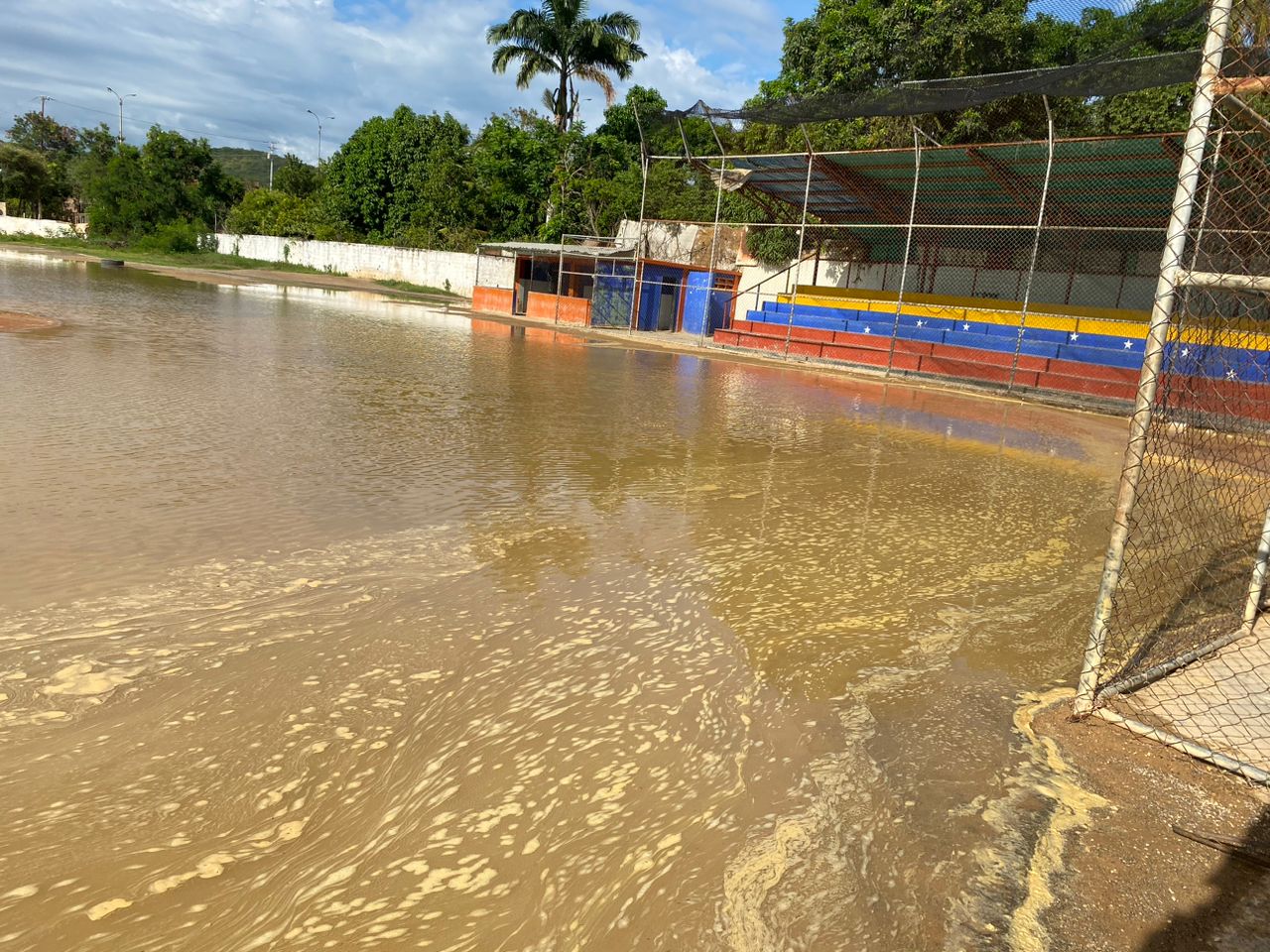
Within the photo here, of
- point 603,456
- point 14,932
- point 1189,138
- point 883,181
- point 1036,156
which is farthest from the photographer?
point 883,181

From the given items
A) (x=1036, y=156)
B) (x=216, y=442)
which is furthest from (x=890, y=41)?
(x=216, y=442)

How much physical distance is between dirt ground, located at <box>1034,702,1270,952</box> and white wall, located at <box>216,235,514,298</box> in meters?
34.9

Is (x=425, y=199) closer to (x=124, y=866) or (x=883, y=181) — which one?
(x=883, y=181)

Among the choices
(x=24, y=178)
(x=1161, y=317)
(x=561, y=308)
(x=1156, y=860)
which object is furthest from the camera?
(x=24, y=178)

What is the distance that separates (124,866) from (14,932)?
23cm

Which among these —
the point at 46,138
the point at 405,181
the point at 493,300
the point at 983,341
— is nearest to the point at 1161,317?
the point at 983,341

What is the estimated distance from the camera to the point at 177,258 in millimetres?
46844

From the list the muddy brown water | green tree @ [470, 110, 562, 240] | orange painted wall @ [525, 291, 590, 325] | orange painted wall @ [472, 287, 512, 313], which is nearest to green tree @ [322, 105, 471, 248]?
green tree @ [470, 110, 562, 240]

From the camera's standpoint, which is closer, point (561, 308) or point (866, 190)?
point (866, 190)

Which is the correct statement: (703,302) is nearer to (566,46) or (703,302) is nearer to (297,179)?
(566,46)

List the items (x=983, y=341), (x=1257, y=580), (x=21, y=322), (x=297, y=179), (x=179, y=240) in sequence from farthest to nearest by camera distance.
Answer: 1. (x=297, y=179)
2. (x=179, y=240)
3. (x=983, y=341)
4. (x=21, y=322)
5. (x=1257, y=580)

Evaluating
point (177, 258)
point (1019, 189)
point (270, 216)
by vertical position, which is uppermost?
point (270, 216)

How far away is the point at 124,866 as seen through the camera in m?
1.92

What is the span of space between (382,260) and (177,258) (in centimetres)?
1392
